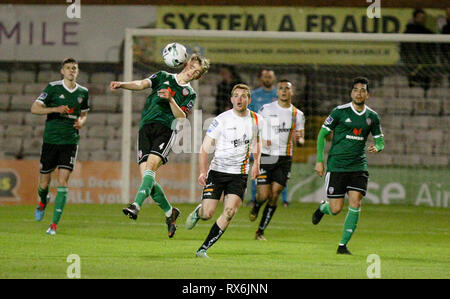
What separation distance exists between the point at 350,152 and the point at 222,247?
6.20 ft

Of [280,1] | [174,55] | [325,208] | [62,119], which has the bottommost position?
[325,208]

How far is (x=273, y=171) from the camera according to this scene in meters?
13.0

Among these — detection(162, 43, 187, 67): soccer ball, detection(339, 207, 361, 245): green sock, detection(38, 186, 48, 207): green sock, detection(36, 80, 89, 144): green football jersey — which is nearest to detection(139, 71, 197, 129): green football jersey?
detection(162, 43, 187, 67): soccer ball

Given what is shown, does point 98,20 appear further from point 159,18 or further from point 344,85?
point 344,85

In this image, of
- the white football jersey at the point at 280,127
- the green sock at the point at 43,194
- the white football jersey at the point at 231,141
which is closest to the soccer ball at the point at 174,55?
the white football jersey at the point at 231,141

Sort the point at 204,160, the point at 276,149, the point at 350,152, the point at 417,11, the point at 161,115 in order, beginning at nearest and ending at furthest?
the point at 204,160 → the point at 350,152 → the point at 161,115 → the point at 276,149 → the point at 417,11

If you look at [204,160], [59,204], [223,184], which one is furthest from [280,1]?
[204,160]

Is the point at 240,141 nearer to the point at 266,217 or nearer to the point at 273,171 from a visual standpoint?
the point at 266,217

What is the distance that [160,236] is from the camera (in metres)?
12.7

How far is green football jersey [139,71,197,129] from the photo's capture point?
1147cm
